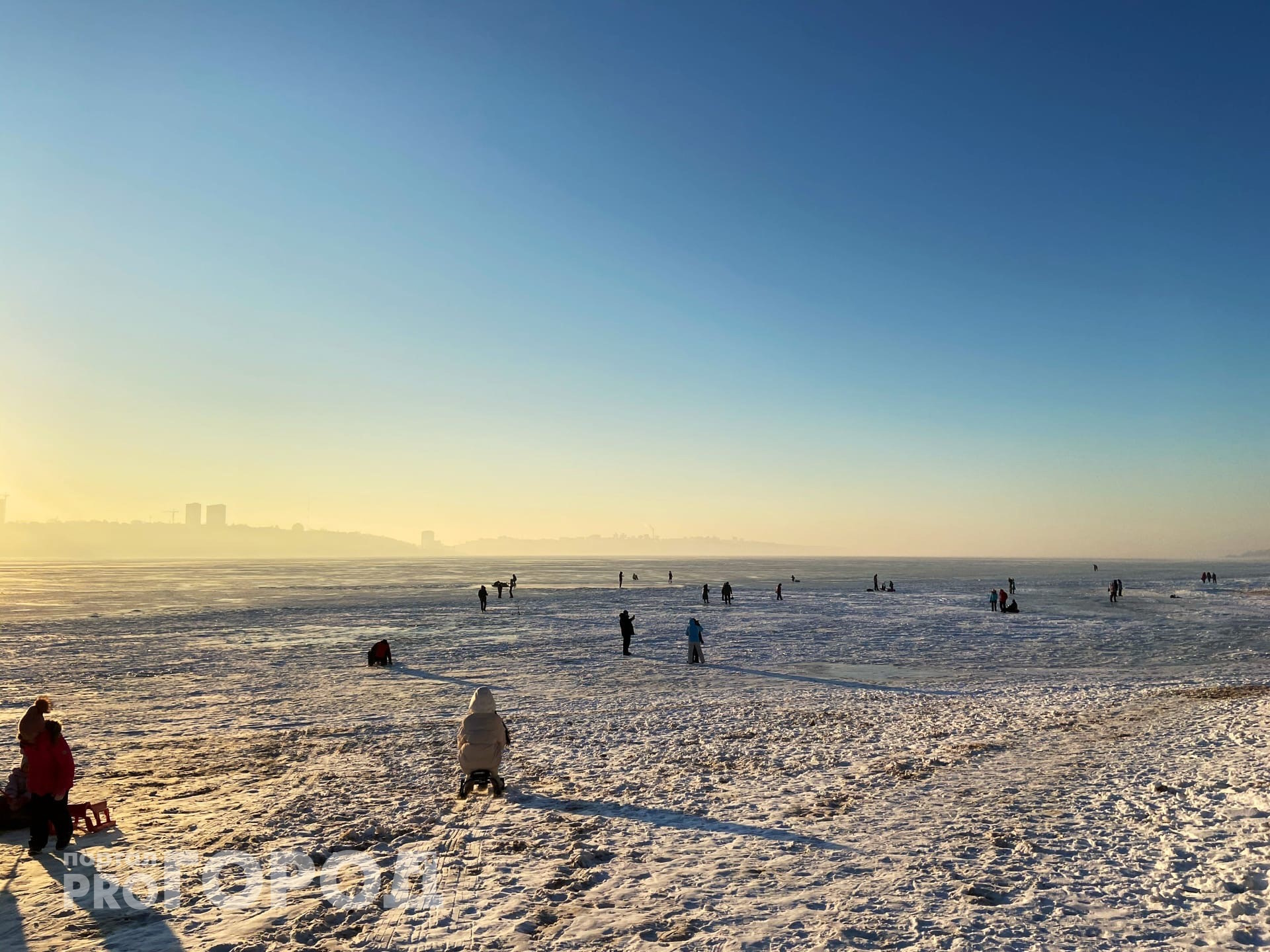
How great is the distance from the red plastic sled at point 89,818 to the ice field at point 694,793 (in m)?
0.28

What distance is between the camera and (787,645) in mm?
26250

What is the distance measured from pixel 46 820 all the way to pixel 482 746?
4.76m

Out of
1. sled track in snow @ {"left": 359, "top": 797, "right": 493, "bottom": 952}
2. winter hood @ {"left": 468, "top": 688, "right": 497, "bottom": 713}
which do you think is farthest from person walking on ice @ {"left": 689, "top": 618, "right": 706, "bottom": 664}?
sled track in snow @ {"left": 359, "top": 797, "right": 493, "bottom": 952}

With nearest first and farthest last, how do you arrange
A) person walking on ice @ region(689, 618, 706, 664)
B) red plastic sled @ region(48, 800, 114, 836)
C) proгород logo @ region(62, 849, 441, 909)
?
proгород logo @ region(62, 849, 441, 909), red plastic sled @ region(48, 800, 114, 836), person walking on ice @ region(689, 618, 706, 664)

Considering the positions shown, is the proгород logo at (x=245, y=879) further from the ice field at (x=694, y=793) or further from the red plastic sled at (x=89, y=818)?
the red plastic sled at (x=89, y=818)

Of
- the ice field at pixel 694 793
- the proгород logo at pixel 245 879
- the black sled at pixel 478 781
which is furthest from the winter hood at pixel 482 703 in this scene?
the proгород logo at pixel 245 879

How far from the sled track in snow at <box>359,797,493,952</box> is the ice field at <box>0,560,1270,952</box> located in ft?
0.11

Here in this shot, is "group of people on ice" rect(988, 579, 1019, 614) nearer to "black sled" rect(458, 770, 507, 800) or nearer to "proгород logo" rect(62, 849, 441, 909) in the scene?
"black sled" rect(458, 770, 507, 800)

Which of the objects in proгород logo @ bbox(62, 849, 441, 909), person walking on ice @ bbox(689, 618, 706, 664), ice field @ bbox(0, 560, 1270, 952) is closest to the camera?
ice field @ bbox(0, 560, 1270, 952)

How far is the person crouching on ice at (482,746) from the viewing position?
9414 mm

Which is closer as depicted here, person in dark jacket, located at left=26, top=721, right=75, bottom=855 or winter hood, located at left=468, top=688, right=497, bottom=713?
person in dark jacket, located at left=26, top=721, right=75, bottom=855

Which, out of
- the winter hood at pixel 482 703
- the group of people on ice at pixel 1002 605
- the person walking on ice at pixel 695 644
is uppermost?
the winter hood at pixel 482 703

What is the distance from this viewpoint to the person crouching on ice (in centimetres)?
941

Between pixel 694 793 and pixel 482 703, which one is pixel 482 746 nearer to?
pixel 482 703
